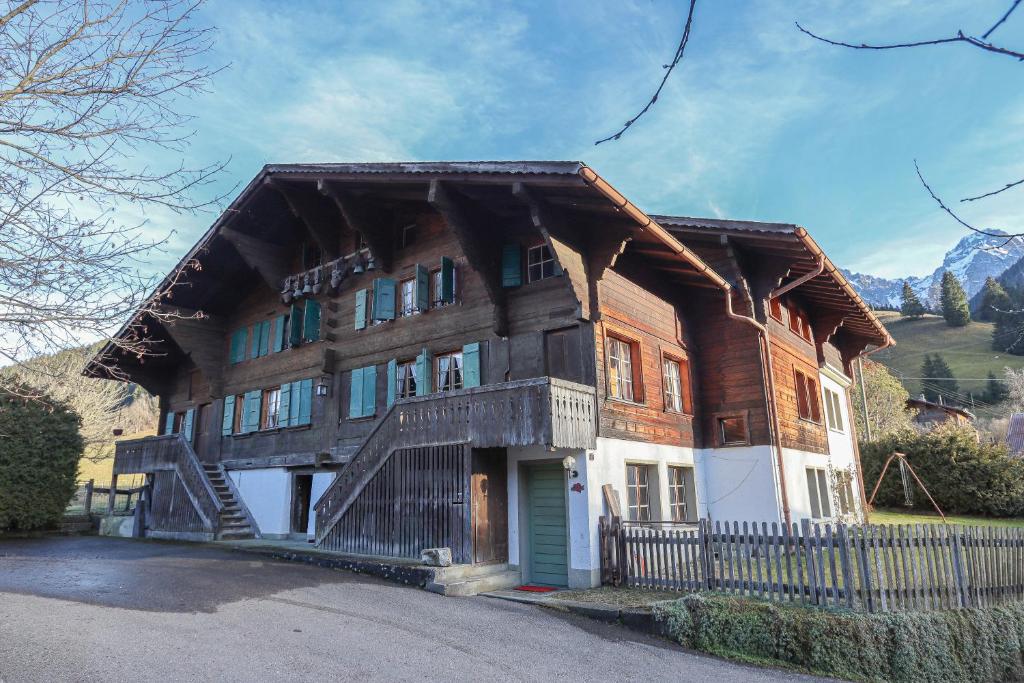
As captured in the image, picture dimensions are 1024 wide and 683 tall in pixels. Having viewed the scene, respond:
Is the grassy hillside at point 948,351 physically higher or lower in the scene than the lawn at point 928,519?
higher

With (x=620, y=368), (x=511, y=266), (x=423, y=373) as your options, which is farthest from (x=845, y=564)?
(x=423, y=373)

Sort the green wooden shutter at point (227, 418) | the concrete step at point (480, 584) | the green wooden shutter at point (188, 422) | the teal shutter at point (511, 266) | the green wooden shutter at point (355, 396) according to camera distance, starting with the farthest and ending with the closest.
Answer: the green wooden shutter at point (188, 422) → the green wooden shutter at point (227, 418) → the green wooden shutter at point (355, 396) → the teal shutter at point (511, 266) → the concrete step at point (480, 584)

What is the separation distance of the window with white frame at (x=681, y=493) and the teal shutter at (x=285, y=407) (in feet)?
34.3

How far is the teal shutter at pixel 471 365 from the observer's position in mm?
13867

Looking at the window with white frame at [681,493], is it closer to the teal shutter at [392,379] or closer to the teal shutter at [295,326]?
the teal shutter at [392,379]

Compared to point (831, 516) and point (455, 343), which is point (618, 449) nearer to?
point (455, 343)

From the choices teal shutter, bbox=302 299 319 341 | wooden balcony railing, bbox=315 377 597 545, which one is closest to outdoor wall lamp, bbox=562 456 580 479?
wooden balcony railing, bbox=315 377 597 545

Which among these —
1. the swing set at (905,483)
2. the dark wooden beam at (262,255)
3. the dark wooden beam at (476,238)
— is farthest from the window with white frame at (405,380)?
the swing set at (905,483)

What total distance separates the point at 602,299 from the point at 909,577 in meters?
6.82

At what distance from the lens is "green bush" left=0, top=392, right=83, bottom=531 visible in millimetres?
18422

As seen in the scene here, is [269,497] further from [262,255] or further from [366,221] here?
[366,221]

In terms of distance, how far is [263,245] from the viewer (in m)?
19.2

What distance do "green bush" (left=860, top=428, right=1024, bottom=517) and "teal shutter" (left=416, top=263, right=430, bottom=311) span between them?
22.3 m

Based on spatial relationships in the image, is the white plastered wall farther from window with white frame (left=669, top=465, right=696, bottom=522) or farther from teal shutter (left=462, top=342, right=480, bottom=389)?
window with white frame (left=669, top=465, right=696, bottom=522)
